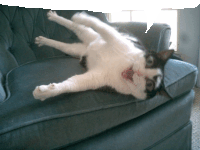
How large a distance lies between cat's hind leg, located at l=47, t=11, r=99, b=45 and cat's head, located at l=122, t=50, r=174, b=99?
498 millimetres

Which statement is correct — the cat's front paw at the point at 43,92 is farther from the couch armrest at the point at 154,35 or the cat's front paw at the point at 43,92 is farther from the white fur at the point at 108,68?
the couch armrest at the point at 154,35

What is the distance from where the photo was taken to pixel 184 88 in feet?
3.06

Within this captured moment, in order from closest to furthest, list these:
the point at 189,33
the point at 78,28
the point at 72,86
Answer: the point at 72,86
the point at 78,28
the point at 189,33

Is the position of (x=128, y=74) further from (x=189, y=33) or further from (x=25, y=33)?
(x=189, y=33)

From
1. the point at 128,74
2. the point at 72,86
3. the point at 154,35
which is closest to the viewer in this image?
the point at 72,86

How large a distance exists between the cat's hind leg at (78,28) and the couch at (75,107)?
8.4 inches

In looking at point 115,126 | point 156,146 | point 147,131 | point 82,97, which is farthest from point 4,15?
point 156,146

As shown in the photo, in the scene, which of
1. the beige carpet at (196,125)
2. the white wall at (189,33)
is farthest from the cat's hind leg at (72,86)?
the white wall at (189,33)

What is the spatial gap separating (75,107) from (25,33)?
935 mm

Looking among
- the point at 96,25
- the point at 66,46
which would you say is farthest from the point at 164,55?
the point at 66,46

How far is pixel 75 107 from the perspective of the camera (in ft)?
2.07

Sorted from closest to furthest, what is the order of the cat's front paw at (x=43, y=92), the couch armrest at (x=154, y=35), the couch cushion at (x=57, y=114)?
the couch cushion at (x=57, y=114)
the cat's front paw at (x=43, y=92)
the couch armrest at (x=154, y=35)

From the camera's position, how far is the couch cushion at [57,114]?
0.53 metres

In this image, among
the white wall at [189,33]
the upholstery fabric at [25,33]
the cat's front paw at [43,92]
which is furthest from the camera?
the white wall at [189,33]
